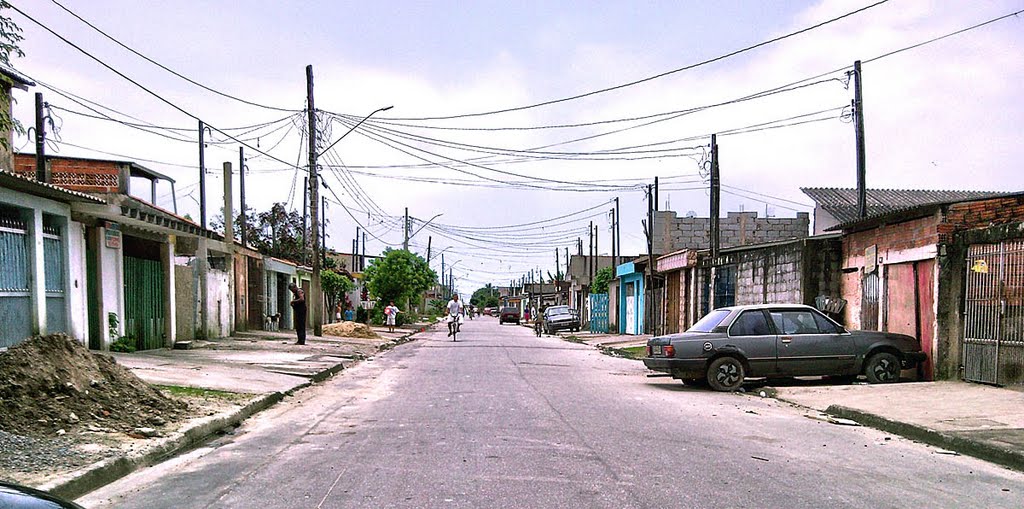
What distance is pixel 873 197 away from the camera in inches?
1227

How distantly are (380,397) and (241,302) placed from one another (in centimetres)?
1826

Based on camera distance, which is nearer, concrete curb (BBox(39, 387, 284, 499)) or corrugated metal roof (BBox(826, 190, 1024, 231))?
concrete curb (BBox(39, 387, 284, 499))

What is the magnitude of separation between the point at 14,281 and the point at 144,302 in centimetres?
578

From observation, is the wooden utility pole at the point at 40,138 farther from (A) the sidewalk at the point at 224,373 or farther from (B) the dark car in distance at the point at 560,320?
(B) the dark car in distance at the point at 560,320

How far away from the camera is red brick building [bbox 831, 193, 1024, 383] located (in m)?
12.3

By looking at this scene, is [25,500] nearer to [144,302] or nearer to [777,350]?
[777,350]

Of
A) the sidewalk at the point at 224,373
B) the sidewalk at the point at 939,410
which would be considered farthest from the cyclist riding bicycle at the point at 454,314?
the sidewalk at the point at 939,410

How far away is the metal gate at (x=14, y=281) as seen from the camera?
1231cm

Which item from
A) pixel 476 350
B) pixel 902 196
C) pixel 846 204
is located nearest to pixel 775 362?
pixel 476 350

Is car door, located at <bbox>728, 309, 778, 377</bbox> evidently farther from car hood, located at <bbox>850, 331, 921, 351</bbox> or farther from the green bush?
the green bush

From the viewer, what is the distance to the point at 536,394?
12.5 meters

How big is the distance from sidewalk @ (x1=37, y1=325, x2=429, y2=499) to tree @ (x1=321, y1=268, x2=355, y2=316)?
15.2 meters

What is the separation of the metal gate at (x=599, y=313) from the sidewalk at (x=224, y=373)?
69.6ft

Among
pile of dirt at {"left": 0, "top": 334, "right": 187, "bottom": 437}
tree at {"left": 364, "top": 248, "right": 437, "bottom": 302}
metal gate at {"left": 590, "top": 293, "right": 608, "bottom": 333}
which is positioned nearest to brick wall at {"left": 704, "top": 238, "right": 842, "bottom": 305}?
pile of dirt at {"left": 0, "top": 334, "right": 187, "bottom": 437}
